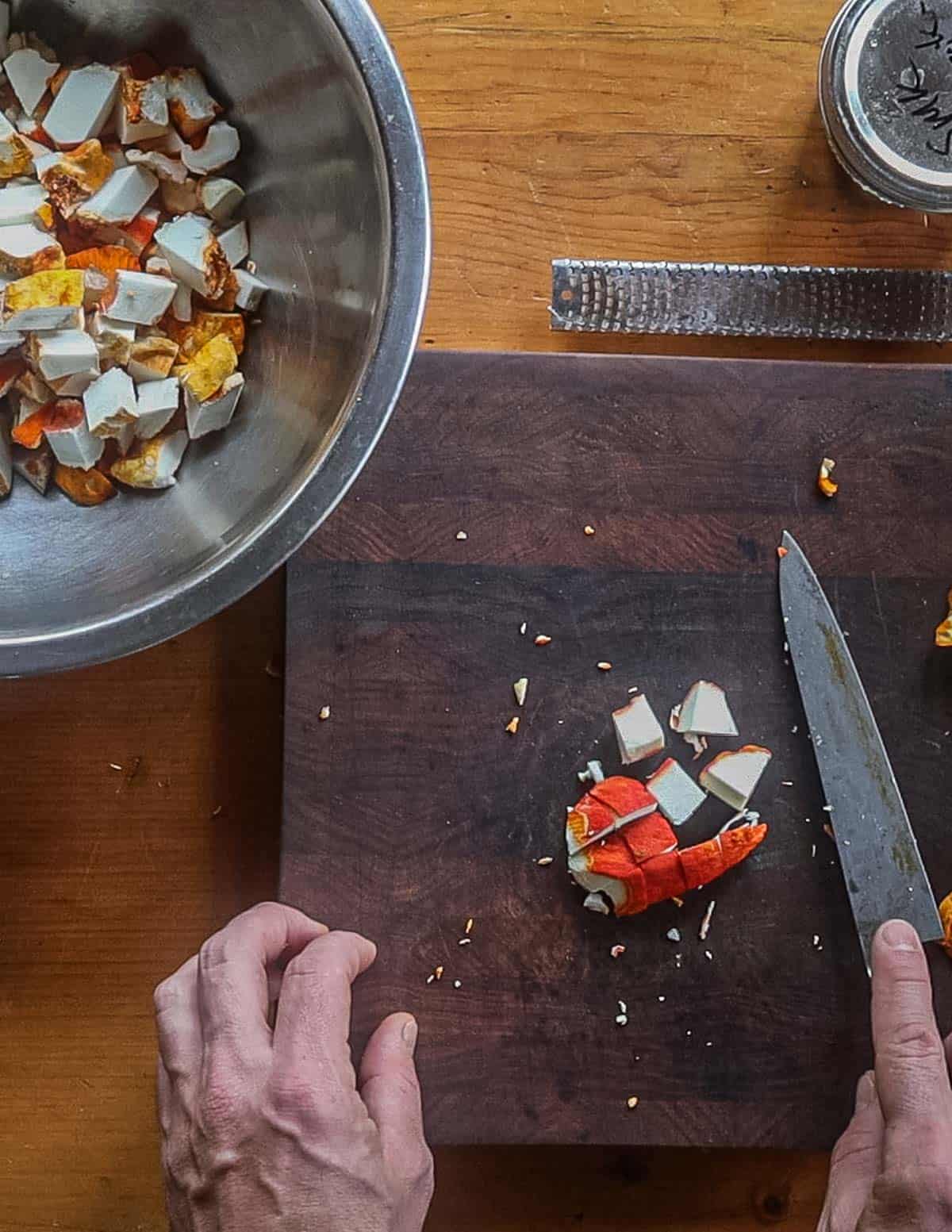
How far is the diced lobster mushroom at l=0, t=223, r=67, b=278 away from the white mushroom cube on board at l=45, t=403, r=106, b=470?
118mm

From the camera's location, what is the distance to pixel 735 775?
1158 mm

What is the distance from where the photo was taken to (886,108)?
46.3 inches

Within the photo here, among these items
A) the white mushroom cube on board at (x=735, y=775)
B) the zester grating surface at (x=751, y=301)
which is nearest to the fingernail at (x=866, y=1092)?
the white mushroom cube on board at (x=735, y=775)

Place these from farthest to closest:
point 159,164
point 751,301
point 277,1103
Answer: point 751,301, point 159,164, point 277,1103

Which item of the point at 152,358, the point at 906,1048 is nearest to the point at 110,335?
the point at 152,358

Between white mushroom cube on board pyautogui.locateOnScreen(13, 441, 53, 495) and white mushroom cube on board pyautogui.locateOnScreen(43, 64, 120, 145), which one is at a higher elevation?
white mushroom cube on board pyautogui.locateOnScreen(43, 64, 120, 145)

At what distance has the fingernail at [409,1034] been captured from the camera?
3.64 ft

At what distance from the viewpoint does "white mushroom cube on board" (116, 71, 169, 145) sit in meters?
1.07

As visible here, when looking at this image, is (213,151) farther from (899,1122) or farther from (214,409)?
(899,1122)

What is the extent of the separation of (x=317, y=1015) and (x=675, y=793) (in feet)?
1.25

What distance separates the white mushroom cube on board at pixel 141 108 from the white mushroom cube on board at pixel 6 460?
269mm

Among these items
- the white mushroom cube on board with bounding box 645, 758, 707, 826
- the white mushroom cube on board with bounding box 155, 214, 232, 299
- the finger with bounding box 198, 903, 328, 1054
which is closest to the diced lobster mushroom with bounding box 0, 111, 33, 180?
the white mushroom cube on board with bounding box 155, 214, 232, 299

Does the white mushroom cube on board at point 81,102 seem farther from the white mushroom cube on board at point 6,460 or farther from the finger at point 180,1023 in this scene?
the finger at point 180,1023

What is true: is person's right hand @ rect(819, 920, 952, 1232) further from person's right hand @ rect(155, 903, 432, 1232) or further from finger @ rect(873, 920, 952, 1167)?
person's right hand @ rect(155, 903, 432, 1232)
